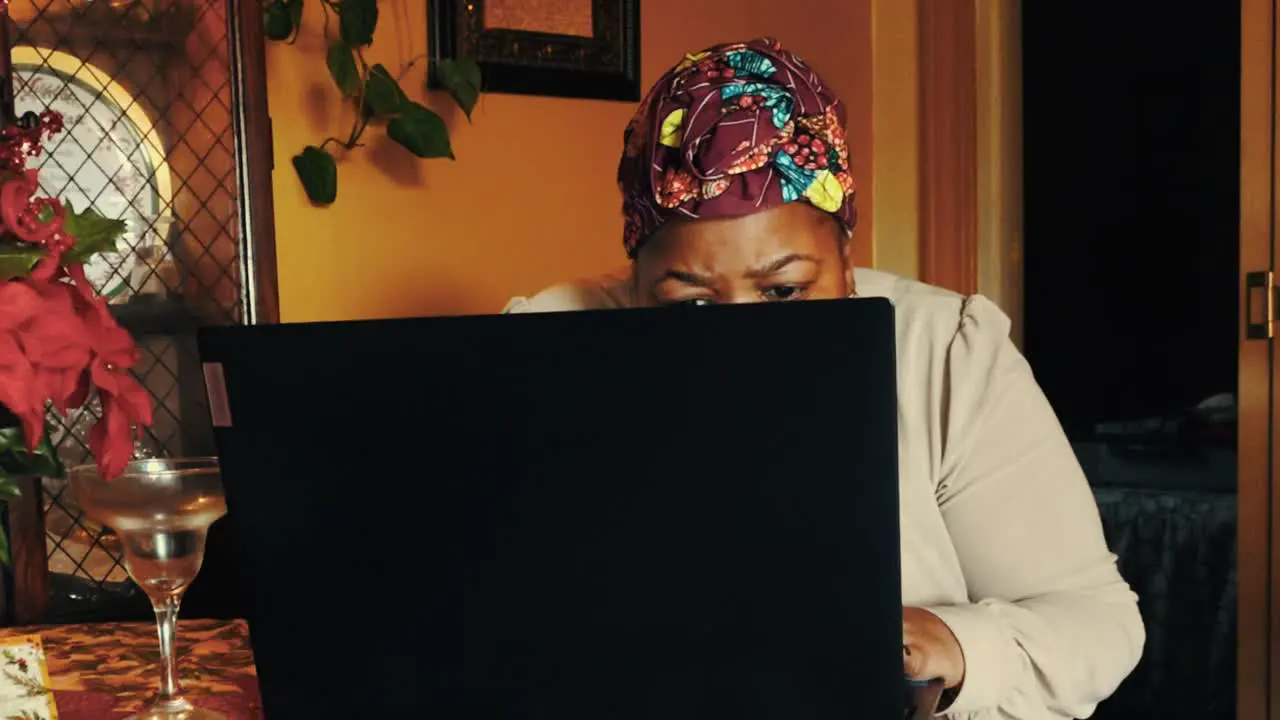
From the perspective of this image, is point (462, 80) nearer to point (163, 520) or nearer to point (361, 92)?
point (361, 92)

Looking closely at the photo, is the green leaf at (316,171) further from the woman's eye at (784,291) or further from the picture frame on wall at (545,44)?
the woman's eye at (784,291)

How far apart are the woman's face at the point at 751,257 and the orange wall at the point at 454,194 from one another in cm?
77

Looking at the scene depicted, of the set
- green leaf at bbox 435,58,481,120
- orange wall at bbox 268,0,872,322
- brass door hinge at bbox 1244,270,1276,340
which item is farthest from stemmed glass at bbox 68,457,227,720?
brass door hinge at bbox 1244,270,1276,340

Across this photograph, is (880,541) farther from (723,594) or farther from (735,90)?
(735,90)

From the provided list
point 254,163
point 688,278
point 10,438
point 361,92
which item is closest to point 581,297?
point 688,278

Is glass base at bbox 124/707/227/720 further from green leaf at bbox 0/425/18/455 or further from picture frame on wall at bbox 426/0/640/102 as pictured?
picture frame on wall at bbox 426/0/640/102

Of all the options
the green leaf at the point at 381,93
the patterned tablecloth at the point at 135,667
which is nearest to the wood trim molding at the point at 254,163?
the green leaf at the point at 381,93

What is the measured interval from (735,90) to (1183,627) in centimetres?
186

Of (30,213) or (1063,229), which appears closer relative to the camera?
(30,213)

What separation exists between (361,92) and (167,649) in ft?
3.46

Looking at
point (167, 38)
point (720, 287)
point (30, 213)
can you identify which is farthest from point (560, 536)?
point (167, 38)

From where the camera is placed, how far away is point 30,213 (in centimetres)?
74

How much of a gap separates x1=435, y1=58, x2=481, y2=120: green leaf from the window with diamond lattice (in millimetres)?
373

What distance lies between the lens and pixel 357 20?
1738mm
